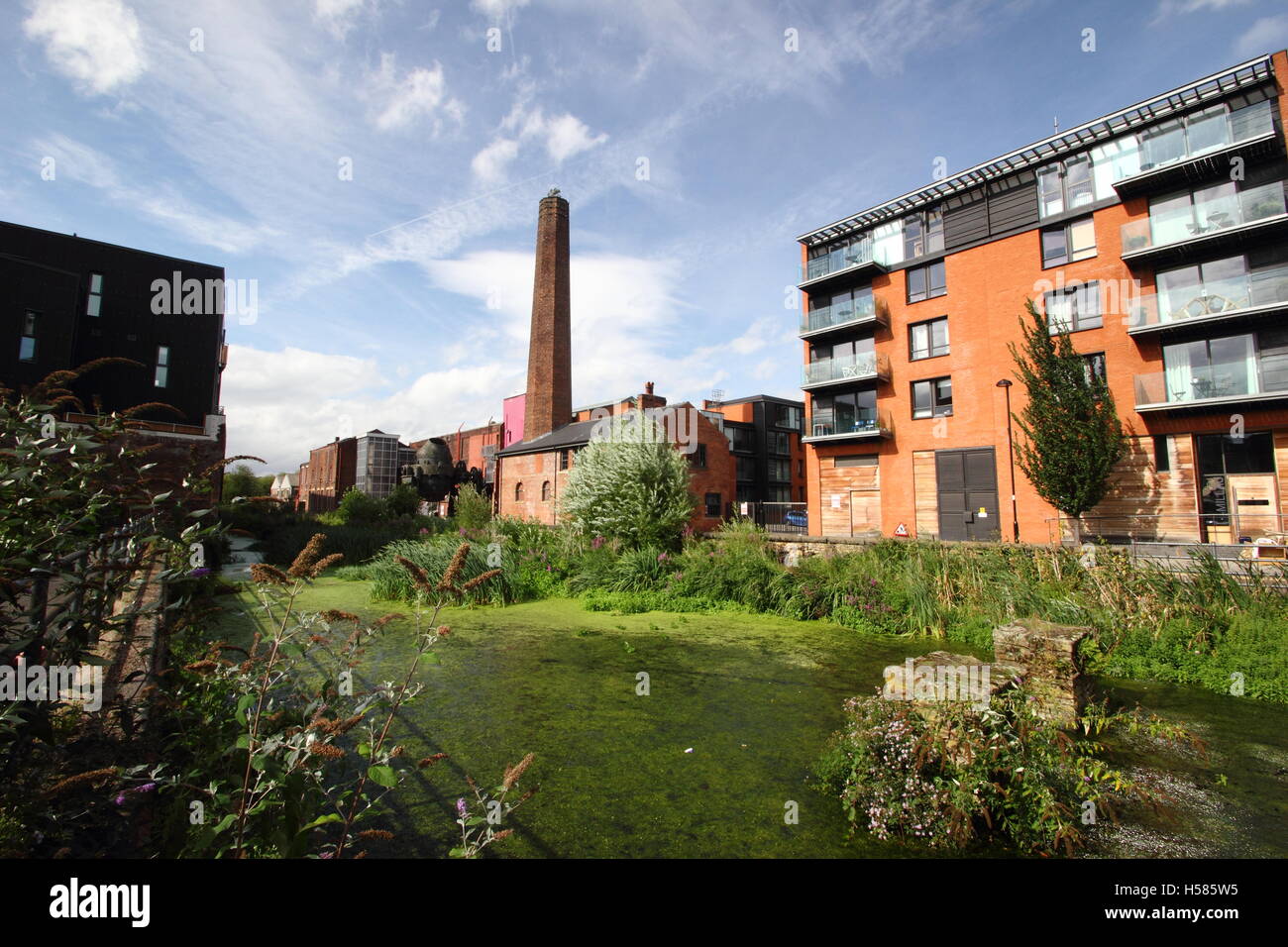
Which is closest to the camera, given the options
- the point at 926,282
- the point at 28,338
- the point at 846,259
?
the point at 28,338

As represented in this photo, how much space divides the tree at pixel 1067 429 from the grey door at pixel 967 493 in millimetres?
2159

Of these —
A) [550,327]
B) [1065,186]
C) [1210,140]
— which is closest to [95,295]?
[550,327]

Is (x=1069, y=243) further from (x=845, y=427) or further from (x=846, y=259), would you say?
(x=845, y=427)

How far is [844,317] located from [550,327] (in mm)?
17871

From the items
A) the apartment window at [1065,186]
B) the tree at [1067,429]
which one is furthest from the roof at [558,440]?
the apartment window at [1065,186]

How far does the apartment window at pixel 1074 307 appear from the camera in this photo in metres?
18.3

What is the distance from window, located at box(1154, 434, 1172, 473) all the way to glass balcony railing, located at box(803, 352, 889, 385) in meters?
8.57

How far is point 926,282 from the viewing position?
890 inches

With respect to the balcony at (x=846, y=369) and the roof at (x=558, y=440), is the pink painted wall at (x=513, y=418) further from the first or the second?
the balcony at (x=846, y=369)

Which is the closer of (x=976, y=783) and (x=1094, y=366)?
(x=976, y=783)

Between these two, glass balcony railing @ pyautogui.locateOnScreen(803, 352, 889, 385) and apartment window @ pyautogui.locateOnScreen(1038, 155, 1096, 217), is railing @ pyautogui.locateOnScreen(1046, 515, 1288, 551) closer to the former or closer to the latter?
glass balcony railing @ pyautogui.locateOnScreen(803, 352, 889, 385)

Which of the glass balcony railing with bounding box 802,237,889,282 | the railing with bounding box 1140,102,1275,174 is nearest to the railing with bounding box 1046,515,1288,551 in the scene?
the railing with bounding box 1140,102,1275,174

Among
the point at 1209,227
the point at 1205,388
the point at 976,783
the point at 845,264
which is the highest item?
the point at 845,264

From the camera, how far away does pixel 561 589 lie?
15.2 m
